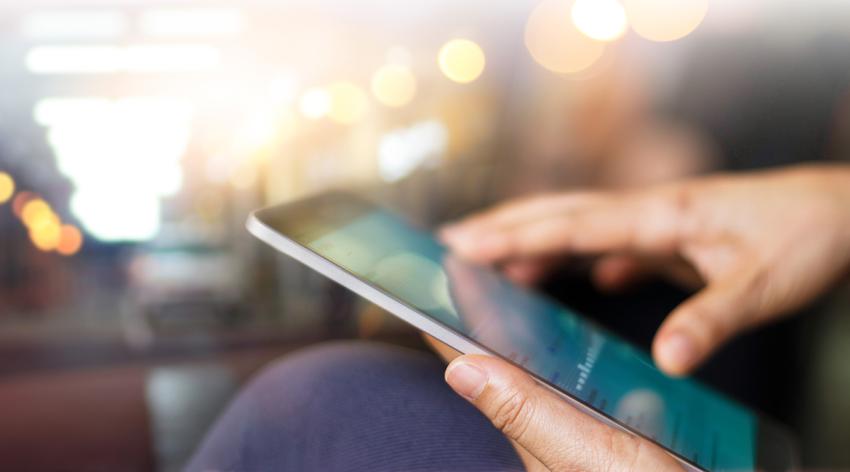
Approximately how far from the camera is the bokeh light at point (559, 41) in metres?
2.71

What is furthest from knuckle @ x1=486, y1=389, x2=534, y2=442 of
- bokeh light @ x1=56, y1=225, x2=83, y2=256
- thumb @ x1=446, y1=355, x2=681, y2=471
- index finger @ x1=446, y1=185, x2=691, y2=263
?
bokeh light @ x1=56, y1=225, x2=83, y2=256

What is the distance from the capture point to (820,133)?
1.46 metres

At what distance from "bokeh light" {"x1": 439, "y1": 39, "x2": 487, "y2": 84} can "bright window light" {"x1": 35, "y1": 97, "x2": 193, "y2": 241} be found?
1060 mm

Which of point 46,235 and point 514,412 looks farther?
point 46,235

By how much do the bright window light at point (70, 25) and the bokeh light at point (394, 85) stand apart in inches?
41.1

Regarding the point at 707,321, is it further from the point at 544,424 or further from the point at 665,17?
the point at 665,17

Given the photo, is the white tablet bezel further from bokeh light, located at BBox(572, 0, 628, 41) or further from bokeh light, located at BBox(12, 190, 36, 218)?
bokeh light, located at BBox(572, 0, 628, 41)

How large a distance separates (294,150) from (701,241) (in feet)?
5.47

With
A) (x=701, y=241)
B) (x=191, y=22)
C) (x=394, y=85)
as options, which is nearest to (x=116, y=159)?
(x=191, y=22)

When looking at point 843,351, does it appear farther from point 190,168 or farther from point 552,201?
point 190,168

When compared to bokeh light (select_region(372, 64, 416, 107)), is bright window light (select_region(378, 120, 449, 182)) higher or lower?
lower

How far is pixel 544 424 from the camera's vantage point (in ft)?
1.13

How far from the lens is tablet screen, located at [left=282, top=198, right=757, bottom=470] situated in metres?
0.38

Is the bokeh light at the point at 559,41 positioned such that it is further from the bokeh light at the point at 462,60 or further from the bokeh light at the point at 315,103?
the bokeh light at the point at 315,103
